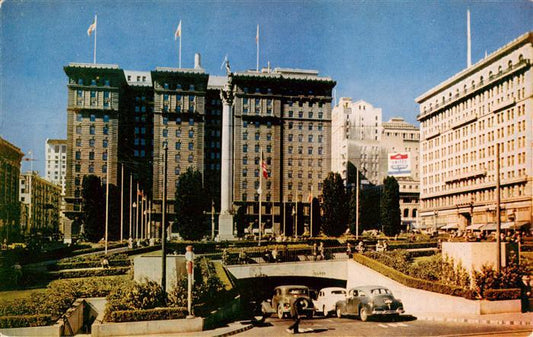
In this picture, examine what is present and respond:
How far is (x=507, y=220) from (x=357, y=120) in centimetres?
2700

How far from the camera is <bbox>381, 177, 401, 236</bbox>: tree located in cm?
4262

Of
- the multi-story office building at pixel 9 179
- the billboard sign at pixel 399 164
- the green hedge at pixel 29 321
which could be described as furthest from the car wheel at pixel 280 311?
the multi-story office building at pixel 9 179

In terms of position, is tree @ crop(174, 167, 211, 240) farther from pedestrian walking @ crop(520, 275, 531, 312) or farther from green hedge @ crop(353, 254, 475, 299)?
pedestrian walking @ crop(520, 275, 531, 312)

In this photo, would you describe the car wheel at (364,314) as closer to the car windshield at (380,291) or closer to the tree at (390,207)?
the car windshield at (380,291)

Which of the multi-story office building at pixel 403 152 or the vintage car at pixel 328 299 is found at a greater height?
the multi-story office building at pixel 403 152

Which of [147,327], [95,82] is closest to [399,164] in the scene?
[147,327]

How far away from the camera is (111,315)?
1955 centimetres

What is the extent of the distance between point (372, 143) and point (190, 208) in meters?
25.6

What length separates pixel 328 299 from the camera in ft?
83.2

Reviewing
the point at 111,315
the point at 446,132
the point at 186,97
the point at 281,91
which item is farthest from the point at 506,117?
the point at 281,91

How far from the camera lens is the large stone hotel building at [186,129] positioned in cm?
4181

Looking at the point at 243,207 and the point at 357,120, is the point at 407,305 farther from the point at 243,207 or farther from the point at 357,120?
the point at 243,207

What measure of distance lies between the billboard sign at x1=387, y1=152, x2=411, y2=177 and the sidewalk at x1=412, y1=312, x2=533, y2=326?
8984mm

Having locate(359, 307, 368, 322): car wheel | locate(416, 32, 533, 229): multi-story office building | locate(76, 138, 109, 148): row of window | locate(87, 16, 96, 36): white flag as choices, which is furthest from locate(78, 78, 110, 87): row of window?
locate(359, 307, 368, 322): car wheel
